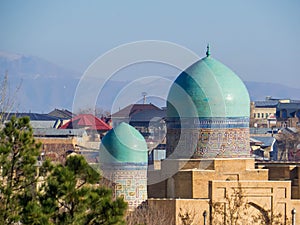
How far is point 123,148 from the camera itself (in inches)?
920

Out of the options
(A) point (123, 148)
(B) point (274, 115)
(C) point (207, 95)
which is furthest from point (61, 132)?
(B) point (274, 115)

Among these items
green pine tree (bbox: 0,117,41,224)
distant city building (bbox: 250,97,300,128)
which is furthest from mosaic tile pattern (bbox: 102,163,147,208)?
distant city building (bbox: 250,97,300,128)

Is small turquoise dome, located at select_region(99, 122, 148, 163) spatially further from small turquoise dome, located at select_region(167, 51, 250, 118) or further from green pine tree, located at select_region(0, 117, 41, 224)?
green pine tree, located at select_region(0, 117, 41, 224)

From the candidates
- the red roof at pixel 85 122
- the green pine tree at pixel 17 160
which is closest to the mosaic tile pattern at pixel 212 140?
the green pine tree at pixel 17 160

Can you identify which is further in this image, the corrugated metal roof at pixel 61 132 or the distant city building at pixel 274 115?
the distant city building at pixel 274 115

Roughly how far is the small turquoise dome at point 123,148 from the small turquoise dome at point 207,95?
2.46 ft

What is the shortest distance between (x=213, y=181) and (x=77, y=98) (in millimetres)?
7097

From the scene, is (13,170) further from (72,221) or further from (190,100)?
(190,100)

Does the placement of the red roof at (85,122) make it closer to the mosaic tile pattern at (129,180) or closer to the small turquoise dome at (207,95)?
the small turquoise dome at (207,95)

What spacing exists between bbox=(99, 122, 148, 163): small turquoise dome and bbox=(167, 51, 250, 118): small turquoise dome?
75cm

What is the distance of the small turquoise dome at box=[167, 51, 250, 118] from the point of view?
23438 mm

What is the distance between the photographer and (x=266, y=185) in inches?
893

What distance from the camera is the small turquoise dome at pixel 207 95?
23.4 metres

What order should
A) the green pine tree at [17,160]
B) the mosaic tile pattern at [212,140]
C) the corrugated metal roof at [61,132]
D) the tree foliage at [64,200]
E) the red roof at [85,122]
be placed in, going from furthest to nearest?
1. the red roof at [85,122]
2. the corrugated metal roof at [61,132]
3. the mosaic tile pattern at [212,140]
4. the green pine tree at [17,160]
5. the tree foliage at [64,200]
